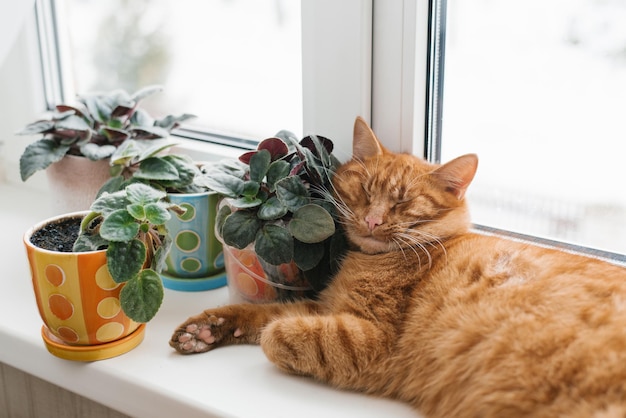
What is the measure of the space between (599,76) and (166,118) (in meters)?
1.02

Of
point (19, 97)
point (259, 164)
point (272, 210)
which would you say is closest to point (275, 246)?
point (272, 210)

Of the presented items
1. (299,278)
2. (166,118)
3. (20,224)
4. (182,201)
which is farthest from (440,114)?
(20,224)

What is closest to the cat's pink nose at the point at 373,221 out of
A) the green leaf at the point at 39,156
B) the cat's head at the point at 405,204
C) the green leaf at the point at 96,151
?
the cat's head at the point at 405,204

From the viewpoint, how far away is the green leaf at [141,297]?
3.91 ft

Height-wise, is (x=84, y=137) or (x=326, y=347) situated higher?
(x=84, y=137)

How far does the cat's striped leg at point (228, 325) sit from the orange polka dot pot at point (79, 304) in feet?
0.35

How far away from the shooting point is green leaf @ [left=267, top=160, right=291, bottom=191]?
4.36ft

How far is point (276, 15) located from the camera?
1679mm

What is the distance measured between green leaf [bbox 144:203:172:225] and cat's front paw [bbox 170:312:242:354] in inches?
8.7

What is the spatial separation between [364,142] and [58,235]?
0.62 metres

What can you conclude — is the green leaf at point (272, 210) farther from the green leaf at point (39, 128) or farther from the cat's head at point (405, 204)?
the green leaf at point (39, 128)

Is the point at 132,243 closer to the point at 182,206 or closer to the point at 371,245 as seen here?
the point at 182,206

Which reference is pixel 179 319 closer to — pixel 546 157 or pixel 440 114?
pixel 440 114

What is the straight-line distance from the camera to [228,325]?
4.38ft
